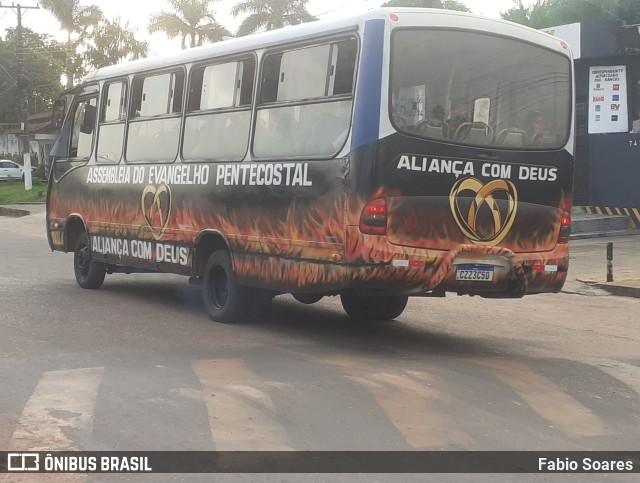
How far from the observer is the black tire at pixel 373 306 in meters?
11.9

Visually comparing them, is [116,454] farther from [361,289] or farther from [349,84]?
[349,84]

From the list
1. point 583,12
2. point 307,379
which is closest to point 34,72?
point 583,12

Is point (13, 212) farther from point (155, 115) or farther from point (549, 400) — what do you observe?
point (549, 400)

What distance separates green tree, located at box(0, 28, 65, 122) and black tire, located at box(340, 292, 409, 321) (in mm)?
64779

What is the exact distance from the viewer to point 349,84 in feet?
30.5

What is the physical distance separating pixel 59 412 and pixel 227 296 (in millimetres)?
4523

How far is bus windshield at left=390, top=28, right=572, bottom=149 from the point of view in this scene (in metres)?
9.22

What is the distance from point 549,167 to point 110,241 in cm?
604

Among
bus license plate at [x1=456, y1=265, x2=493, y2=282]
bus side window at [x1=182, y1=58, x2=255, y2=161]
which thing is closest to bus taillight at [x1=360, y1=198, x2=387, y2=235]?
bus license plate at [x1=456, y1=265, x2=493, y2=282]

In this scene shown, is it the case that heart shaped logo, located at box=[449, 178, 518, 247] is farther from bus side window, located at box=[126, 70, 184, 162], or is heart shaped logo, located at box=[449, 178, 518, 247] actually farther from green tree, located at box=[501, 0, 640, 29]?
green tree, located at box=[501, 0, 640, 29]

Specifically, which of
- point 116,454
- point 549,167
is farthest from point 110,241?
point 116,454

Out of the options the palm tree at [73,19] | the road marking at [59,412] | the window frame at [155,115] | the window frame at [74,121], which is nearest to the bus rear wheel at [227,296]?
the window frame at [155,115]

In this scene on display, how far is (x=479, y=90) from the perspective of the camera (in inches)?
377

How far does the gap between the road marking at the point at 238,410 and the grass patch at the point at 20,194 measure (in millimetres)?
36919
